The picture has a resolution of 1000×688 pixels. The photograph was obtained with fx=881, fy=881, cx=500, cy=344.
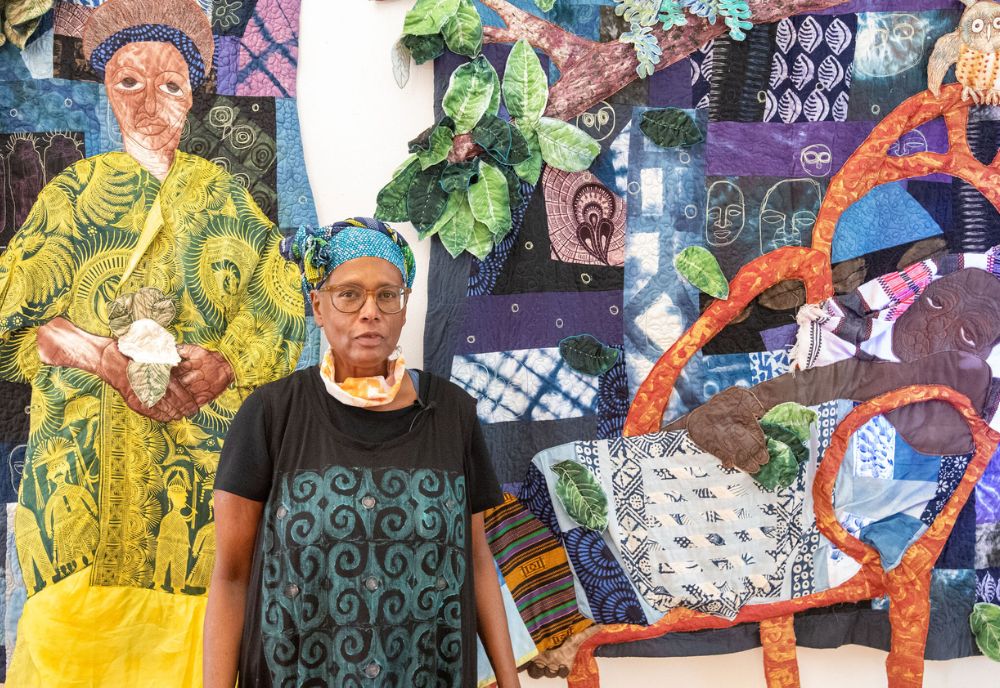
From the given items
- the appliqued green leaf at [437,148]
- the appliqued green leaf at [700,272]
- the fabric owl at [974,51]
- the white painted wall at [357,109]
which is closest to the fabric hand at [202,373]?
the white painted wall at [357,109]

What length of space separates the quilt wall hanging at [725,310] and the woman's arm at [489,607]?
48 centimetres

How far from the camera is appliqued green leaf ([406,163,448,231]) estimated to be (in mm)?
1997

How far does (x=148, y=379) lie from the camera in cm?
187

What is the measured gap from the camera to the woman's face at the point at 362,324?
1.47m

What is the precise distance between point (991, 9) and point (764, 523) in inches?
52.0

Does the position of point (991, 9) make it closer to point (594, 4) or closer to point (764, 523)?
point (594, 4)

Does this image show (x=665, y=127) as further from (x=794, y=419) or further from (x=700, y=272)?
(x=794, y=419)

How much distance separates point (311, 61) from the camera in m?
2.02

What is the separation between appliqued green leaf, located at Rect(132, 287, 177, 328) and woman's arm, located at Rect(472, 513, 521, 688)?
0.84m

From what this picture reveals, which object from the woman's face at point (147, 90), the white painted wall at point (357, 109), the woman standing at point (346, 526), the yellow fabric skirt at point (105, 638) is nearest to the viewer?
the woman standing at point (346, 526)

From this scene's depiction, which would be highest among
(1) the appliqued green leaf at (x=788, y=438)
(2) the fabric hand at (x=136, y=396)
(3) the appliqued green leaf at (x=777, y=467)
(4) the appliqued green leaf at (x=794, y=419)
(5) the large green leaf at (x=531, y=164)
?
(5) the large green leaf at (x=531, y=164)

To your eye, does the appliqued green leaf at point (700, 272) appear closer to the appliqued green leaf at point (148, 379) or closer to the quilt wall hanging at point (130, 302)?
the quilt wall hanging at point (130, 302)

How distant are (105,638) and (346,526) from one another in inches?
32.4

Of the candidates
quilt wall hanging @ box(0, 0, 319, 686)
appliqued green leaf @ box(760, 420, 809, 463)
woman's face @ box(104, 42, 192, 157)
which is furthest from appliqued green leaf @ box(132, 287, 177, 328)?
appliqued green leaf @ box(760, 420, 809, 463)
